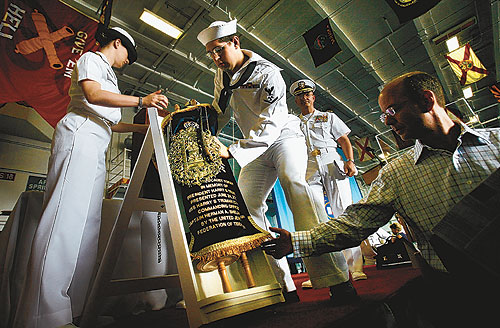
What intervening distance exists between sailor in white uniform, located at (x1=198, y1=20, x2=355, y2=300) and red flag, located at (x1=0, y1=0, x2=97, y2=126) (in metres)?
3.33

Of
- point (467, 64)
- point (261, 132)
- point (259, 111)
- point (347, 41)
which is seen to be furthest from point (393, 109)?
point (467, 64)

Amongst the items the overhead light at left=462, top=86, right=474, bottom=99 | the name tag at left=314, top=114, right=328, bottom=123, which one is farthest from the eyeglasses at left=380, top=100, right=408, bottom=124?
the overhead light at left=462, top=86, right=474, bottom=99

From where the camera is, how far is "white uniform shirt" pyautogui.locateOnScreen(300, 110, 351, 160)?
324cm

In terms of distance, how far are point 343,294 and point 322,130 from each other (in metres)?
2.39

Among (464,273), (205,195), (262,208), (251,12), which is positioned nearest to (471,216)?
(464,273)

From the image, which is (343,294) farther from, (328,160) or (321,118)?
(321,118)

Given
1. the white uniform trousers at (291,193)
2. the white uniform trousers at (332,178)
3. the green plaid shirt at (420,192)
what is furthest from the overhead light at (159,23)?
the green plaid shirt at (420,192)

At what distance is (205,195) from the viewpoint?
1.32 meters

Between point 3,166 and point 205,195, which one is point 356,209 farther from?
point 3,166

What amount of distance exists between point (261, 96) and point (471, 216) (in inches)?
51.3

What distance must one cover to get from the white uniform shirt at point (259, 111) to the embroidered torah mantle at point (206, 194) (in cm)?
17

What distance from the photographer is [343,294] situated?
125 cm

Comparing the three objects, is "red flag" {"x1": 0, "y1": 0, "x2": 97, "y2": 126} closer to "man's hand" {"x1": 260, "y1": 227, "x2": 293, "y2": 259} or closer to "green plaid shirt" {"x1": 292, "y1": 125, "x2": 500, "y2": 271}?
"man's hand" {"x1": 260, "y1": 227, "x2": 293, "y2": 259}

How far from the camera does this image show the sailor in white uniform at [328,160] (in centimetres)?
274
